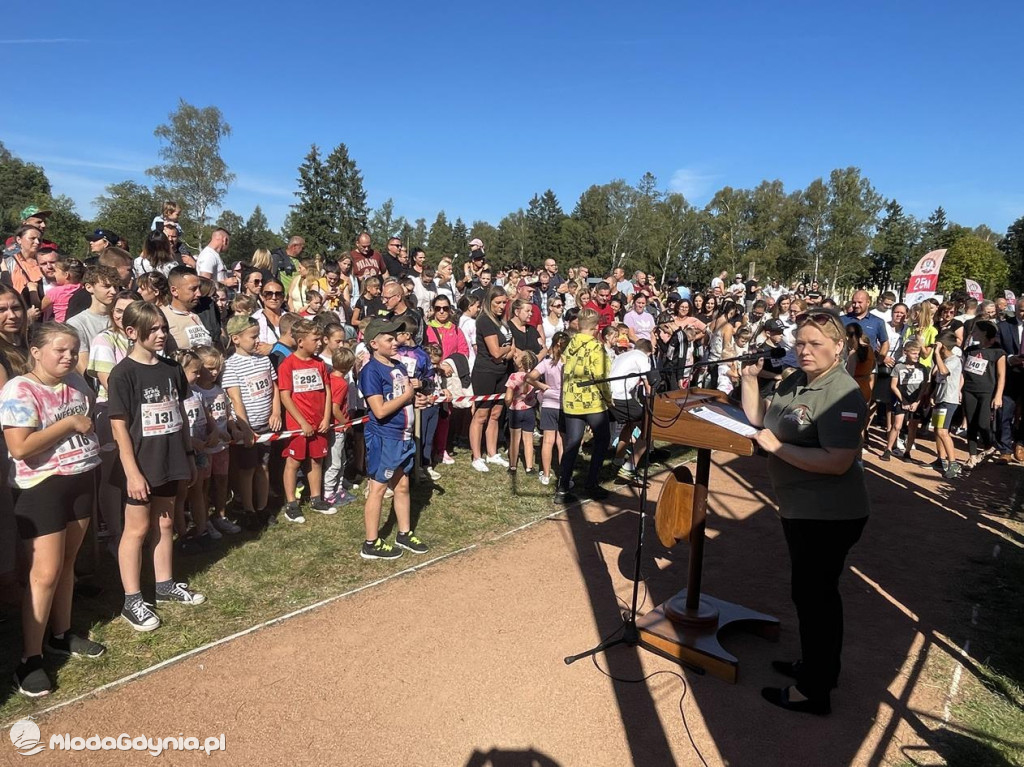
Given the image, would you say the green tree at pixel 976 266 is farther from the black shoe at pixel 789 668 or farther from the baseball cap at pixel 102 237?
the baseball cap at pixel 102 237

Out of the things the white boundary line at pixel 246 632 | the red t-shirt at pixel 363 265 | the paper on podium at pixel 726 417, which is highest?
the red t-shirt at pixel 363 265

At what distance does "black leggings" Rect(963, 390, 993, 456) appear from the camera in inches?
351

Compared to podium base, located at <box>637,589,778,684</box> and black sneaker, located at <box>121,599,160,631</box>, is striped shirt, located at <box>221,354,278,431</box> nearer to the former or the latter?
black sneaker, located at <box>121,599,160,631</box>

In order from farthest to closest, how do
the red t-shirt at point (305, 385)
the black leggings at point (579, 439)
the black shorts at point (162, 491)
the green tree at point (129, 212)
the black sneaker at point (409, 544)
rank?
1. the green tree at point (129, 212)
2. the black leggings at point (579, 439)
3. the red t-shirt at point (305, 385)
4. the black sneaker at point (409, 544)
5. the black shorts at point (162, 491)

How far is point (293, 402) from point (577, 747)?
4127mm

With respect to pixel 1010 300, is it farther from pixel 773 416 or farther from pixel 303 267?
pixel 303 267

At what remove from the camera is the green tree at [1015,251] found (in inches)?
2265

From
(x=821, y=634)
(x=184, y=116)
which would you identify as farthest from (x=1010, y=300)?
(x=184, y=116)

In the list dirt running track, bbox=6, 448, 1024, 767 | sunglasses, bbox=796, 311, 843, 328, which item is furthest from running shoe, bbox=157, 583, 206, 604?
sunglasses, bbox=796, 311, 843, 328

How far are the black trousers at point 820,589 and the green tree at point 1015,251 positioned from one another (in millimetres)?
70026

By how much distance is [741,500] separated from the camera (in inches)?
292

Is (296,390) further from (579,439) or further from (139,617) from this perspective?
(579,439)

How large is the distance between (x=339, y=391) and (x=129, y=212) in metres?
41.2

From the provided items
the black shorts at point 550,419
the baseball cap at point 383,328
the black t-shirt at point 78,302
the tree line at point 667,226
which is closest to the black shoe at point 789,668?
the baseball cap at point 383,328
